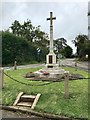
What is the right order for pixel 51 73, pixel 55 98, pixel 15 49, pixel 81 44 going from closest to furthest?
pixel 55 98, pixel 51 73, pixel 15 49, pixel 81 44

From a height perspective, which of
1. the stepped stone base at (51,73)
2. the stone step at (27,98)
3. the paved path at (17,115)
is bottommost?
the paved path at (17,115)

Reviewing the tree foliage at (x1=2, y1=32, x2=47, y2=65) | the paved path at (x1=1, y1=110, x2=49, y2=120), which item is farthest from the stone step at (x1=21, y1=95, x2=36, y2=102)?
the tree foliage at (x1=2, y1=32, x2=47, y2=65)

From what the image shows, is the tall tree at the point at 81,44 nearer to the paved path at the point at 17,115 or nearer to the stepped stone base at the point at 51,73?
the stepped stone base at the point at 51,73

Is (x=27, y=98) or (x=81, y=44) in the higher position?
(x=81, y=44)

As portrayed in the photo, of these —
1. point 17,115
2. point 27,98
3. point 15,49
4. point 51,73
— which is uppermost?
point 15,49

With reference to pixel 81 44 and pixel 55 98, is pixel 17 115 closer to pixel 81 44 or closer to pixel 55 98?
pixel 55 98

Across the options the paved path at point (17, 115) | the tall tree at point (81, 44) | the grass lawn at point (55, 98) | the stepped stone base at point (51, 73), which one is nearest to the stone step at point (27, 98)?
the grass lawn at point (55, 98)

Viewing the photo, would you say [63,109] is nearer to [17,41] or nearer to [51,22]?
[51,22]

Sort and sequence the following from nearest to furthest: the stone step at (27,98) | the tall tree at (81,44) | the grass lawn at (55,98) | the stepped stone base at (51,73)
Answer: the grass lawn at (55,98), the stone step at (27,98), the stepped stone base at (51,73), the tall tree at (81,44)

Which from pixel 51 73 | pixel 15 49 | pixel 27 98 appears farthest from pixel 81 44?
pixel 27 98

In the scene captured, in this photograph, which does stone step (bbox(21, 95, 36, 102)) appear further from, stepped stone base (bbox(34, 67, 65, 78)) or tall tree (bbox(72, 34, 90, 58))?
tall tree (bbox(72, 34, 90, 58))

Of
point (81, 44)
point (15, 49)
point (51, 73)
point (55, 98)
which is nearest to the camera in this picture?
point (55, 98)

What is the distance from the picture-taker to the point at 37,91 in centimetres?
1029

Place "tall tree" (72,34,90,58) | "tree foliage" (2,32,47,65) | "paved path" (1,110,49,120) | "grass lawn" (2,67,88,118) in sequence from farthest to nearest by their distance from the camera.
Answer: "tall tree" (72,34,90,58)
"tree foliage" (2,32,47,65)
"grass lawn" (2,67,88,118)
"paved path" (1,110,49,120)
